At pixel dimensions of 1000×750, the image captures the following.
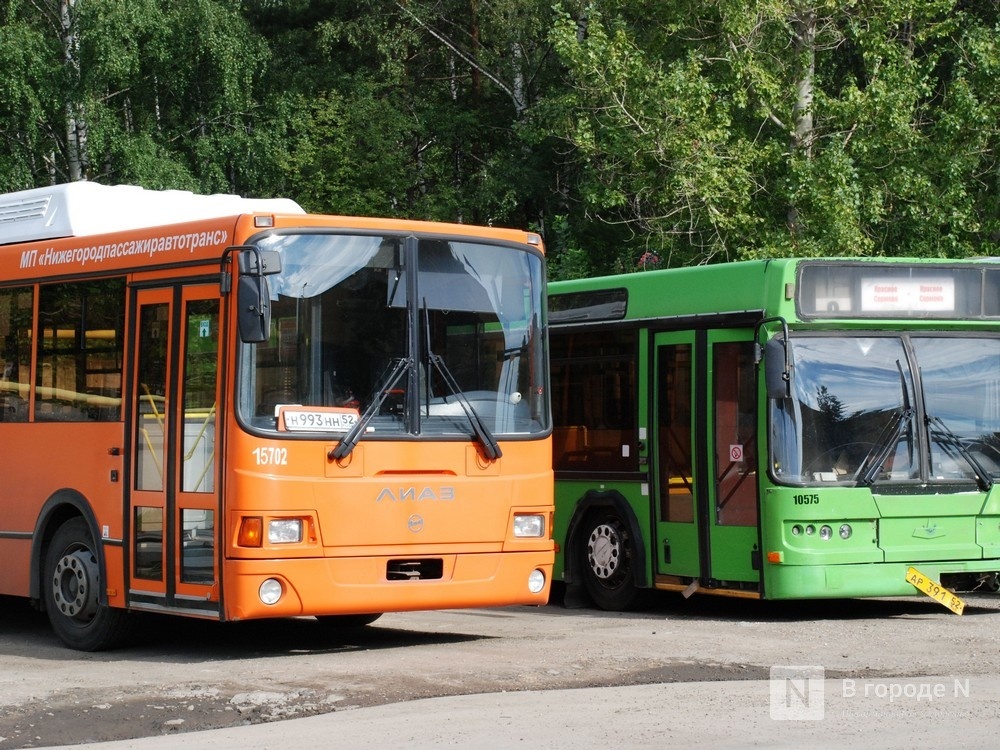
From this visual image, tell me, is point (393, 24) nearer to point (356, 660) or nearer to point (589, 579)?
point (589, 579)

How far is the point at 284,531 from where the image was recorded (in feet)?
34.9

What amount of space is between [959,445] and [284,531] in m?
5.78

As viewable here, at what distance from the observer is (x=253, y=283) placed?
10.5m

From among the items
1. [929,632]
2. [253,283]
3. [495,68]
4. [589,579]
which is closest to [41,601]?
[253,283]

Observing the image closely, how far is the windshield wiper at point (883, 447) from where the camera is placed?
1312 cm

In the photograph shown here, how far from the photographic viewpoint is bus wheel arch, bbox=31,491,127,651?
38.4 ft

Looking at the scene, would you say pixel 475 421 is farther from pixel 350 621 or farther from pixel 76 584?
pixel 76 584

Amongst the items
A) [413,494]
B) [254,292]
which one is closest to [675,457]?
[413,494]

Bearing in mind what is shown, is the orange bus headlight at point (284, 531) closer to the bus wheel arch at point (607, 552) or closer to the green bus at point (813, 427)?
the green bus at point (813, 427)

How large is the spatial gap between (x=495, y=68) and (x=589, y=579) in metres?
23.9

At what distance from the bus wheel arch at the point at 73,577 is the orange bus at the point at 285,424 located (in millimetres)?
19

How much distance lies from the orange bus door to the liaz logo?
1078 millimetres
